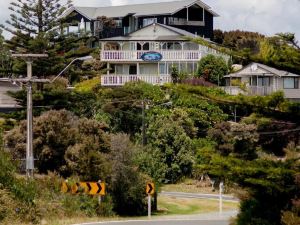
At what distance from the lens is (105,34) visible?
86625mm

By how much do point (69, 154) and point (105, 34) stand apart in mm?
46418

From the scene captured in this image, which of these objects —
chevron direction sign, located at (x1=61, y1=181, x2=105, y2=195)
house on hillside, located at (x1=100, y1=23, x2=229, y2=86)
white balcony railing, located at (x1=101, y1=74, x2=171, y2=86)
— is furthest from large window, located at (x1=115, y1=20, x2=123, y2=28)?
chevron direction sign, located at (x1=61, y1=181, x2=105, y2=195)

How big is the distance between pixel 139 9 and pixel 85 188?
185 feet

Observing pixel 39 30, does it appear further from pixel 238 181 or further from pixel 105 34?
pixel 238 181

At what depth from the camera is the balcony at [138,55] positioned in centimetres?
7269

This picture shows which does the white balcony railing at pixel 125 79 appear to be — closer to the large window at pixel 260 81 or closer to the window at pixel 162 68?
the window at pixel 162 68

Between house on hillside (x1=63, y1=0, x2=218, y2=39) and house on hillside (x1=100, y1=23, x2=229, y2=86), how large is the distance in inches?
435

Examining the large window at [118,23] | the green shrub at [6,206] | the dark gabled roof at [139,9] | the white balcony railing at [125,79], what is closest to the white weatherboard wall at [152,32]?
the dark gabled roof at [139,9]

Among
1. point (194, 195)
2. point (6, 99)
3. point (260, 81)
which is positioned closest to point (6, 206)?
point (194, 195)

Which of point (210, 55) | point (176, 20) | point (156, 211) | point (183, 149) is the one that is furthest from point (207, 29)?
point (156, 211)

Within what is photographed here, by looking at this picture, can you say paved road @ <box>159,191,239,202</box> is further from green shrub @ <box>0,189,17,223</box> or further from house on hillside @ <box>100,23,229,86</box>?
green shrub @ <box>0,189,17,223</box>

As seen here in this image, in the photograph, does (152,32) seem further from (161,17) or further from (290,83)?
(290,83)

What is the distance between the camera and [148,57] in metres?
72.2

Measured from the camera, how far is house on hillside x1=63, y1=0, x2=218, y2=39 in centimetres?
8694
